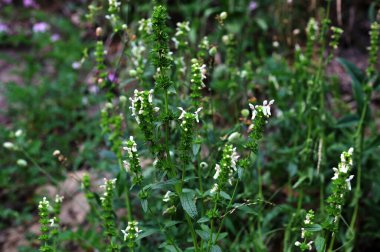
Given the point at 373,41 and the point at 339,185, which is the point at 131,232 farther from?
the point at 373,41

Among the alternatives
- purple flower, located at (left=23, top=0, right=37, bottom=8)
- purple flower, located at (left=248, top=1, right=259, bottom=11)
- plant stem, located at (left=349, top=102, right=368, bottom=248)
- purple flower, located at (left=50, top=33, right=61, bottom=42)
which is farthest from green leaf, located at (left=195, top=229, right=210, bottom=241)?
purple flower, located at (left=23, top=0, right=37, bottom=8)

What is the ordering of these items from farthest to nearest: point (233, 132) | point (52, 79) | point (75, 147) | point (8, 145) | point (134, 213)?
1. point (52, 79)
2. point (75, 147)
3. point (134, 213)
4. point (8, 145)
5. point (233, 132)

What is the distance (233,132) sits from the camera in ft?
7.35

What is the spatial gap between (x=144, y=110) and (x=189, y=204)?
13.8 inches

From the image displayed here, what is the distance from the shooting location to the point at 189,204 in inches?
68.2

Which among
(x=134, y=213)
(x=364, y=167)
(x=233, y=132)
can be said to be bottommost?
(x=134, y=213)

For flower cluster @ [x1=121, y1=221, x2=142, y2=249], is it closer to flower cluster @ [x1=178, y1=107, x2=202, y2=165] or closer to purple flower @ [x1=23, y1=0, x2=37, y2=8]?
flower cluster @ [x1=178, y1=107, x2=202, y2=165]

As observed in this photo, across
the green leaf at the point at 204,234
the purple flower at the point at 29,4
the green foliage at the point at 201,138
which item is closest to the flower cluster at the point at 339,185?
the green foliage at the point at 201,138

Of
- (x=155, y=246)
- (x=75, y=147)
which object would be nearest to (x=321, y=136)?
(x=155, y=246)

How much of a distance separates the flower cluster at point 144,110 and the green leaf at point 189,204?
23cm

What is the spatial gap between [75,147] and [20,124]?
1.50 feet

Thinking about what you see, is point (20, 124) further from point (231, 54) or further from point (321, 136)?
point (321, 136)

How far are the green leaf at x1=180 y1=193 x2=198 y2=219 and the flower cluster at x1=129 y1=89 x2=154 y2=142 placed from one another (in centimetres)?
23

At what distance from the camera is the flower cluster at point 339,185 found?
161 cm
